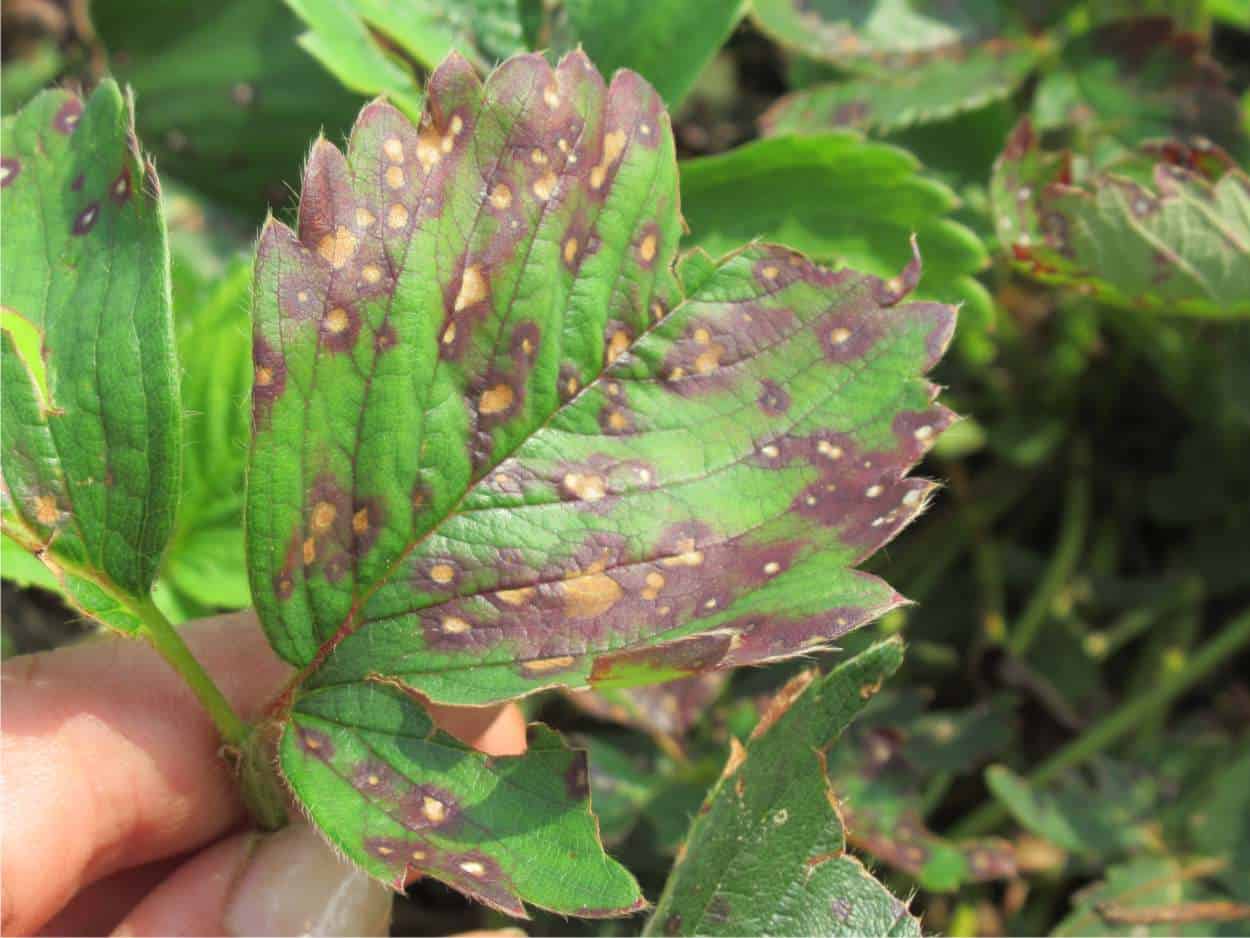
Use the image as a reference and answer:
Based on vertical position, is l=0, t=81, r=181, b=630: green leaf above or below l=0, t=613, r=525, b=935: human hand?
above

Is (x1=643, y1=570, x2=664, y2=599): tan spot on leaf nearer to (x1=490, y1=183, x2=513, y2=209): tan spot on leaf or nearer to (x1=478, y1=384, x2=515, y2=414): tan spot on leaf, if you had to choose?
(x1=478, y1=384, x2=515, y2=414): tan spot on leaf

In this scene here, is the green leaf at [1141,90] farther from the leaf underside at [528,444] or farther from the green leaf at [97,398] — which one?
the green leaf at [97,398]

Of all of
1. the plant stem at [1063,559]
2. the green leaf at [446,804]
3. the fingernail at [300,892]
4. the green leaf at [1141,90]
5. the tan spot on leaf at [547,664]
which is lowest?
the plant stem at [1063,559]

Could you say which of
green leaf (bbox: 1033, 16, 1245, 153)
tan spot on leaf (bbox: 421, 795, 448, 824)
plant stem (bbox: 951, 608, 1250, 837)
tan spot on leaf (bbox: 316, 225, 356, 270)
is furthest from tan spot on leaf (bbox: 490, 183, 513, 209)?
plant stem (bbox: 951, 608, 1250, 837)

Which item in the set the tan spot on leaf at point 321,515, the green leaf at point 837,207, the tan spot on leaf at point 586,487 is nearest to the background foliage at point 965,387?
the green leaf at point 837,207

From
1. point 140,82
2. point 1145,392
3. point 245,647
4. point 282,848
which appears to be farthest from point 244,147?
point 1145,392
